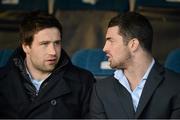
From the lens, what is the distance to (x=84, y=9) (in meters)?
6.37

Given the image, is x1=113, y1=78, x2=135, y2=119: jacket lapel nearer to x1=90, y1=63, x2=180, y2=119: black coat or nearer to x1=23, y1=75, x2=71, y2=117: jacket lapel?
x1=90, y1=63, x2=180, y2=119: black coat

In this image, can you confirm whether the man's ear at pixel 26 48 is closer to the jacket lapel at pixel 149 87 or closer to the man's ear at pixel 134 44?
the man's ear at pixel 134 44

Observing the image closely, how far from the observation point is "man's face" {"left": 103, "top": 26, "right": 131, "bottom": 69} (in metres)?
3.21

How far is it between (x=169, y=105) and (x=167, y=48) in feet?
10.6

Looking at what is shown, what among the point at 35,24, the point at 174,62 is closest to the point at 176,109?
the point at 174,62

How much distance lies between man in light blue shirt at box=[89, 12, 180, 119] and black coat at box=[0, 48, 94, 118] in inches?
8.1

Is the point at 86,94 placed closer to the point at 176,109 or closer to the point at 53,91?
the point at 53,91

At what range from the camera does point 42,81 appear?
11.3 feet

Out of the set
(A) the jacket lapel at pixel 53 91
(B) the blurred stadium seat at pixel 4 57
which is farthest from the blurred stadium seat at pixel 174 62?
(B) the blurred stadium seat at pixel 4 57

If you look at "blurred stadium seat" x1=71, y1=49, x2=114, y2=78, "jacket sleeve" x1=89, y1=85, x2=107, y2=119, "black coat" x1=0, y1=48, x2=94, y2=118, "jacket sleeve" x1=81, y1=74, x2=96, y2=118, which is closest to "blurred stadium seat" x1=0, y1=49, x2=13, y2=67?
"blurred stadium seat" x1=71, y1=49, x2=114, y2=78

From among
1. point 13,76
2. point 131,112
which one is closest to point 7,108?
point 13,76

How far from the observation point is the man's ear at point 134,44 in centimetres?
321

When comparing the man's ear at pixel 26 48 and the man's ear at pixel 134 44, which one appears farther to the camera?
the man's ear at pixel 26 48

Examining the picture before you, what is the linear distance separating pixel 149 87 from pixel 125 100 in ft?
0.55
